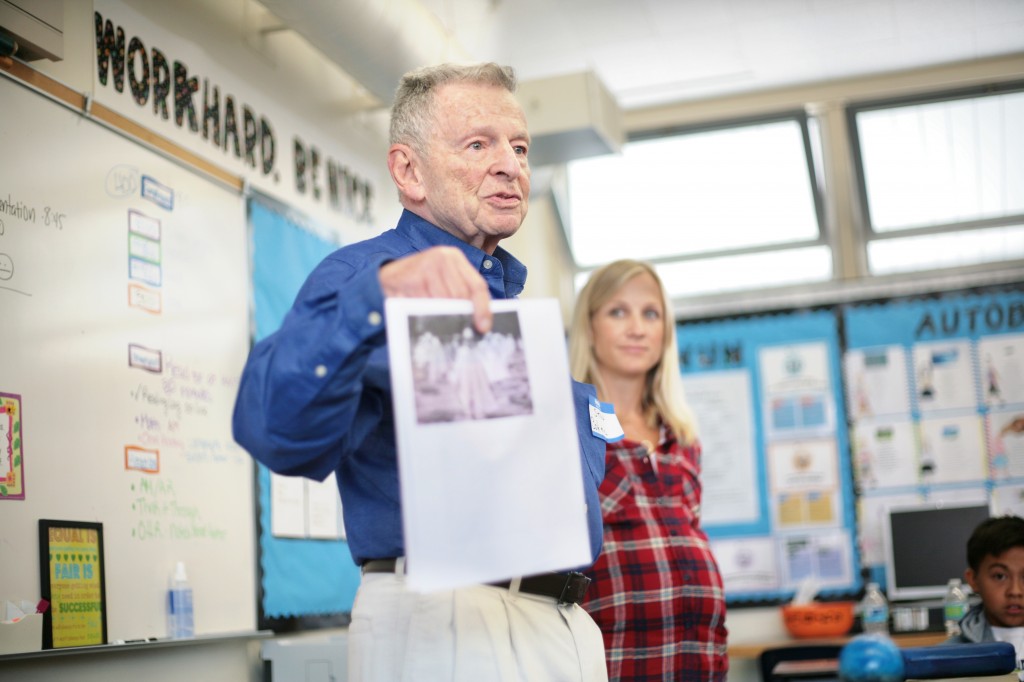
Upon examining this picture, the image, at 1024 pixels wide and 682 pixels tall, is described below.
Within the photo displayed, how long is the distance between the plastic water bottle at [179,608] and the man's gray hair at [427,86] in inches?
67.8

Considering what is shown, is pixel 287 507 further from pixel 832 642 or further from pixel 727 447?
pixel 727 447

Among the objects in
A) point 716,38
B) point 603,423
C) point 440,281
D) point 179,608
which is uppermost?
point 716,38

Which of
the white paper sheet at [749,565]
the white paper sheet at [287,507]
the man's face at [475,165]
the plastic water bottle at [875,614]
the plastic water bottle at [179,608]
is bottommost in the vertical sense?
the plastic water bottle at [875,614]

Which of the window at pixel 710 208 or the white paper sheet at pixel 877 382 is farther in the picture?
the window at pixel 710 208

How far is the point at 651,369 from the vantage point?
2.98 meters

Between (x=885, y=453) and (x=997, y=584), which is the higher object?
(x=885, y=453)

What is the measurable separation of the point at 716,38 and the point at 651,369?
8.85 feet

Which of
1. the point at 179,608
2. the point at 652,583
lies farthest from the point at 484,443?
the point at 179,608

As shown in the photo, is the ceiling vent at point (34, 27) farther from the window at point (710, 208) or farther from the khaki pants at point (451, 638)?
the window at point (710, 208)

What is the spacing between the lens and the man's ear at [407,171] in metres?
1.59

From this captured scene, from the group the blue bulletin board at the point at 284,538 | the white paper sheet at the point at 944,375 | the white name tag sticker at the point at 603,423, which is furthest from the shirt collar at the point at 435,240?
the white paper sheet at the point at 944,375

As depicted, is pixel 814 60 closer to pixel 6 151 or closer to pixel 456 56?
pixel 456 56

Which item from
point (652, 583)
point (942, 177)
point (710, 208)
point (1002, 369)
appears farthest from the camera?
point (710, 208)

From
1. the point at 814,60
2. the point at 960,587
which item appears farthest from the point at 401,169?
the point at 814,60
